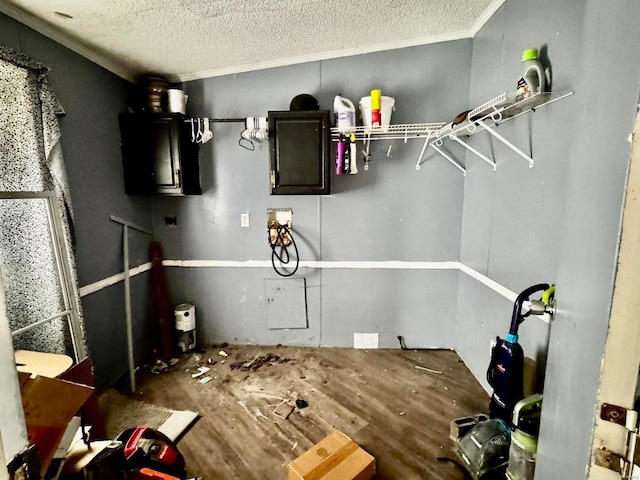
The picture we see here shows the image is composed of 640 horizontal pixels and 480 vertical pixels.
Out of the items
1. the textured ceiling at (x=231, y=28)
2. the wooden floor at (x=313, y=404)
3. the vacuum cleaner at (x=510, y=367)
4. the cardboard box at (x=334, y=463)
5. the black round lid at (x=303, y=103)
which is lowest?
the wooden floor at (x=313, y=404)

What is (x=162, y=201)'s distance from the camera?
112 inches

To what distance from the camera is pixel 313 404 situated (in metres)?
2.14

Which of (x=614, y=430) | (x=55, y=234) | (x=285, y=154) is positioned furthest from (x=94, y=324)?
(x=614, y=430)

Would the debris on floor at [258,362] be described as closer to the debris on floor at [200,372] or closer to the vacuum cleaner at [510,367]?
the debris on floor at [200,372]

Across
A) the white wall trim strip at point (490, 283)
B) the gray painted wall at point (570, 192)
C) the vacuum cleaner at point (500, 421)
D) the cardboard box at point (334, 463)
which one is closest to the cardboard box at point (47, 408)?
the cardboard box at point (334, 463)

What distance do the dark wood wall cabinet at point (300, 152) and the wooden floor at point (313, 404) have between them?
1.49 metres

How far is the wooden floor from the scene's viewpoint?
1711 millimetres

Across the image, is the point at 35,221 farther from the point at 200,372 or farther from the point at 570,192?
the point at 570,192

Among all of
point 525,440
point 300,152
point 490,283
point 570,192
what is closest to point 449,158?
point 490,283

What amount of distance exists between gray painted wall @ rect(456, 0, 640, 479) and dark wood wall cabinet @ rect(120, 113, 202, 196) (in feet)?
7.89

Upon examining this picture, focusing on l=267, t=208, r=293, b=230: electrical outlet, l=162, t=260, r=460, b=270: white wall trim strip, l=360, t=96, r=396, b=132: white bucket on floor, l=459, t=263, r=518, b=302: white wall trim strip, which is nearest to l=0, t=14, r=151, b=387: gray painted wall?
l=162, t=260, r=460, b=270: white wall trim strip

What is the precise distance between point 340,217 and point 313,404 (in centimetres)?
151

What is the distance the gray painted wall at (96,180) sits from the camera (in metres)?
1.94

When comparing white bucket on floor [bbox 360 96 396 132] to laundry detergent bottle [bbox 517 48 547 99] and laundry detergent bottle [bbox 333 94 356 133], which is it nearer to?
laundry detergent bottle [bbox 333 94 356 133]
